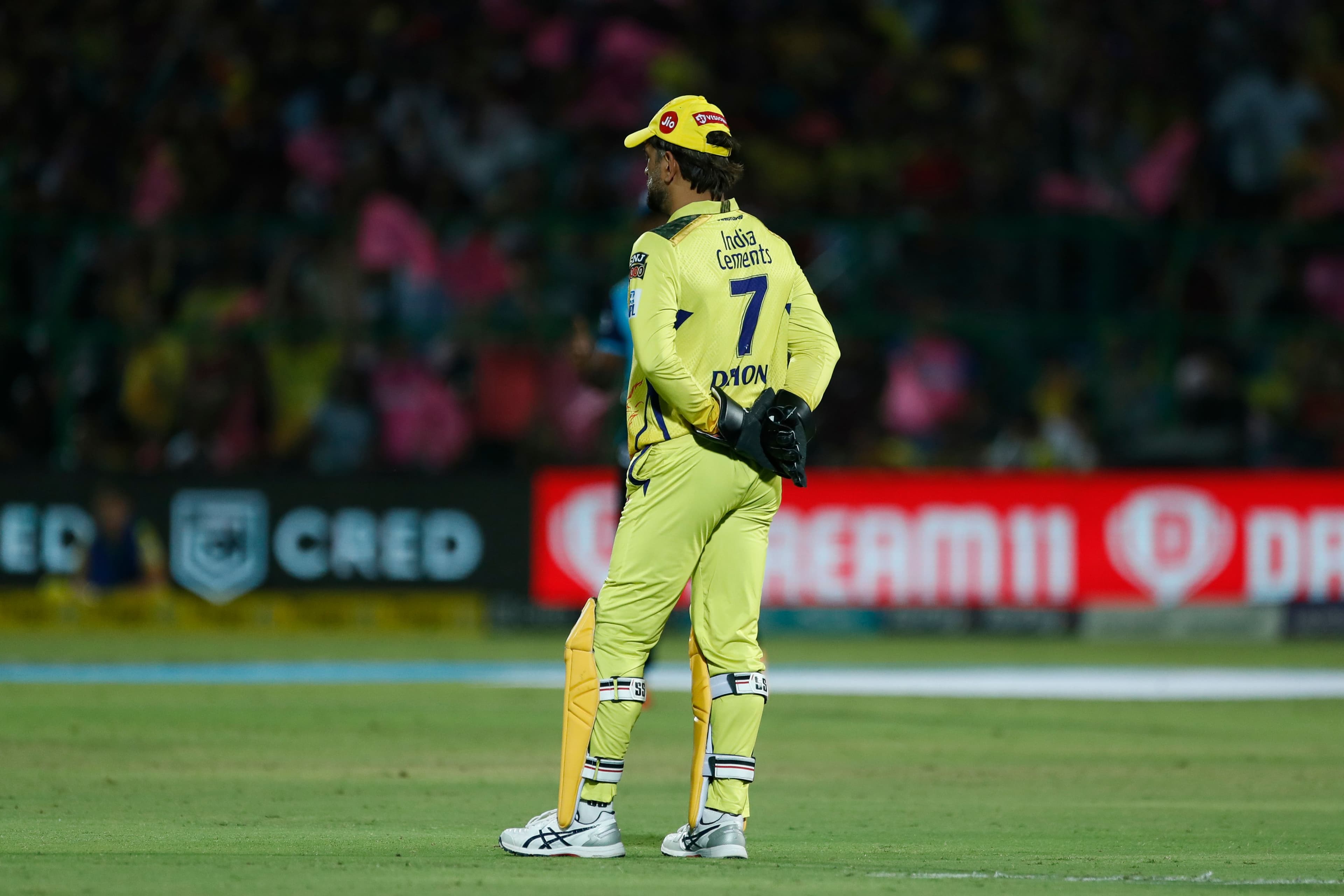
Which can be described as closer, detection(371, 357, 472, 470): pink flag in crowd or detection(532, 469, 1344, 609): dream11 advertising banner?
detection(532, 469, 1344, 609): dream11 advertising banner

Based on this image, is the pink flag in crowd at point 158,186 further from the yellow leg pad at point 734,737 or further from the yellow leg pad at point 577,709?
the yellow leg pad at point 734,737

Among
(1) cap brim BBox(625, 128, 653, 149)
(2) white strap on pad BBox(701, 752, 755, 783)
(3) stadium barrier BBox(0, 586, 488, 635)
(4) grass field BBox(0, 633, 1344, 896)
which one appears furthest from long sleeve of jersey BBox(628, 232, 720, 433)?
(3) stadium barrier BBox(0, 586, 488, 635)

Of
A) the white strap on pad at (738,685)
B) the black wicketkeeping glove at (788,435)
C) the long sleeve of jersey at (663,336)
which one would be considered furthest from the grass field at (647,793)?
the long sleeve of jersey at (663,336)

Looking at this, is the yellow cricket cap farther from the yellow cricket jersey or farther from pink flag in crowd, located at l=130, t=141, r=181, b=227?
pink flag in crowd, located at l=130, t=141, r=181, b=227

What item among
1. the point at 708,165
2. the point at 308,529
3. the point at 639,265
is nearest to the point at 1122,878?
the point at 639,265

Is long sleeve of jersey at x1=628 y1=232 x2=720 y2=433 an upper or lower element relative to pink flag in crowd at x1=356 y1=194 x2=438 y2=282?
lower

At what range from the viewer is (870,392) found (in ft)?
58.3

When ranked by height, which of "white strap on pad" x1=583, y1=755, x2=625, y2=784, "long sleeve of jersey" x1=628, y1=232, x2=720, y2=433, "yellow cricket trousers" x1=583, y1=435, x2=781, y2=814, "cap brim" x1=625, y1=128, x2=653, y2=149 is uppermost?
"cap brim" x1=625, y1=128, x2=653, y2=149

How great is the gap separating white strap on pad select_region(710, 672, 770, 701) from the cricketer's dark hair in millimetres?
1430

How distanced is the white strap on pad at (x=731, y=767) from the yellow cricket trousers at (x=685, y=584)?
2 centimetres

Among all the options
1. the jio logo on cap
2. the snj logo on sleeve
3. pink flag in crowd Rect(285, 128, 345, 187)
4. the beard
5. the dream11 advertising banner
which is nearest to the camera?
the snj logo on sleeve

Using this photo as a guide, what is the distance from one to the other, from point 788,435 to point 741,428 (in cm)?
15

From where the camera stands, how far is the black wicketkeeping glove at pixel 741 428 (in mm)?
6000

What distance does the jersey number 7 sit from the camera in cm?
615
